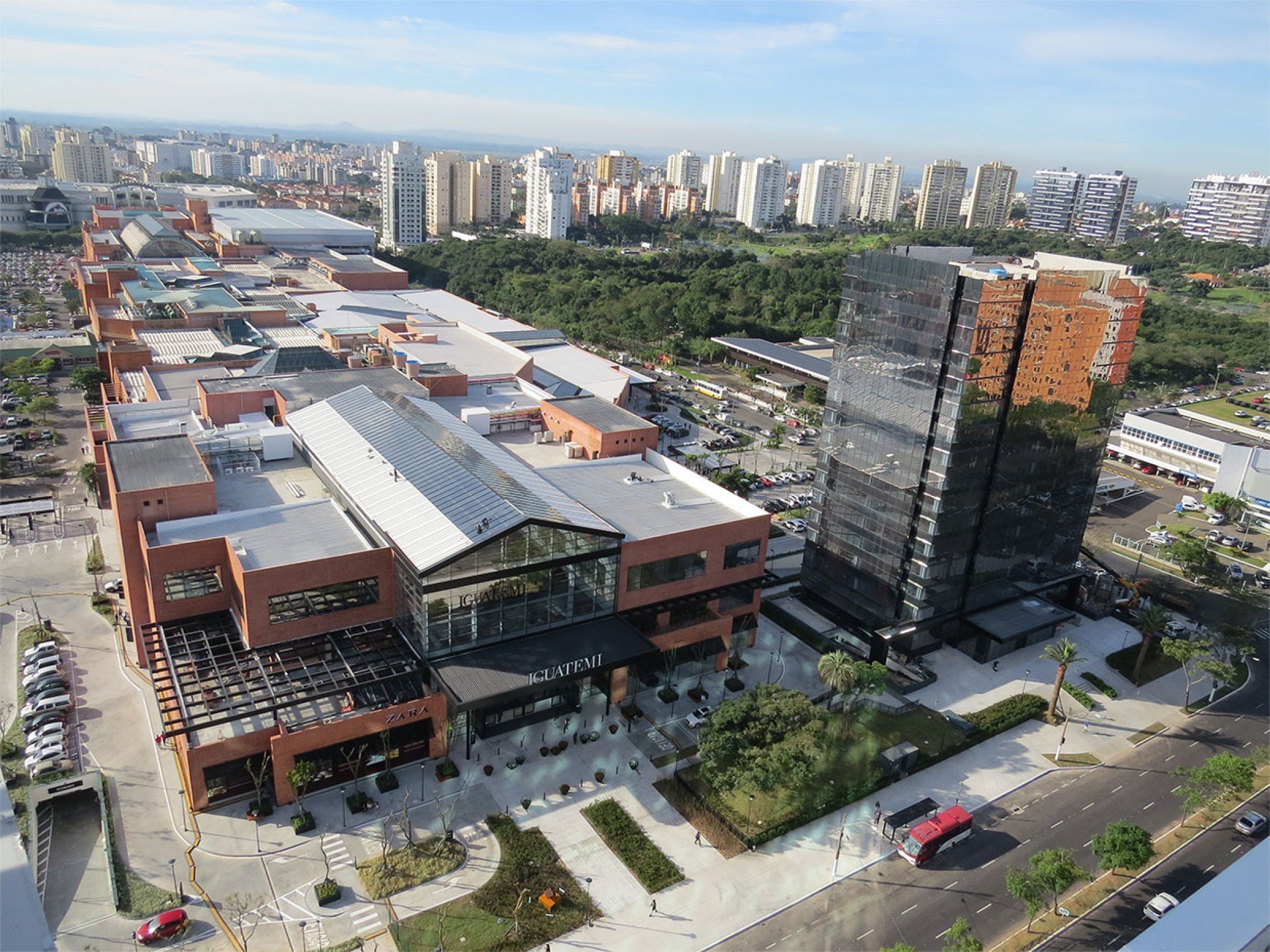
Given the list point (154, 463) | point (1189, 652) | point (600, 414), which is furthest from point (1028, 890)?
point (154, 463)

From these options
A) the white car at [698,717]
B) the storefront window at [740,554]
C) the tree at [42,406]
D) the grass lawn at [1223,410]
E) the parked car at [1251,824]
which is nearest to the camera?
the parked car at [1251,824]

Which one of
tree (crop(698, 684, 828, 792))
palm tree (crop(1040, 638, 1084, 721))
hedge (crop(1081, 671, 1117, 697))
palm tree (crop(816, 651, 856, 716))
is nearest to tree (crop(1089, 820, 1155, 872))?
palm tree (crop(1040, 638, 1084, 721))

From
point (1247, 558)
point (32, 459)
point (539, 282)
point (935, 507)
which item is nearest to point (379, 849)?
point (935, 507)

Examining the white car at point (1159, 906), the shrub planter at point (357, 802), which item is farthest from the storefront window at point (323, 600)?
the white car at point (1159, 906)

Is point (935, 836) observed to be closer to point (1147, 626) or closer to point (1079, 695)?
point (1079, 695)

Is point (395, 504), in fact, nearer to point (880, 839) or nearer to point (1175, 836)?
point (880, 839)

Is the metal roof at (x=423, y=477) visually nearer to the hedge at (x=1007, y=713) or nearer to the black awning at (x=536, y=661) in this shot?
the black awning at (x=536, y=661)

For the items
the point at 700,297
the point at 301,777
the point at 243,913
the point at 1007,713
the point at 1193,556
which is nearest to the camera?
the point at 243,913
